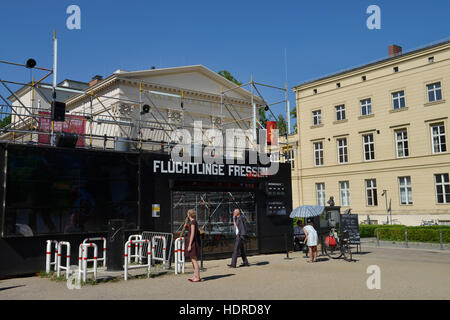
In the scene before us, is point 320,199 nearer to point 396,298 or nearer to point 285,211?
point 285,211

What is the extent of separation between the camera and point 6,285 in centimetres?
1040

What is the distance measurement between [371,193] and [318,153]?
7.23m

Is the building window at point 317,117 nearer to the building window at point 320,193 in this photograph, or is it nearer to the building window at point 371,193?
the building window at point 320,193

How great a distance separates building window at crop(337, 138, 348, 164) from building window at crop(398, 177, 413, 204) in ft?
19.2

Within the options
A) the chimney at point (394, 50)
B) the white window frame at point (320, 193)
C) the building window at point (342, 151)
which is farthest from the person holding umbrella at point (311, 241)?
the chimney at point (394, 50)

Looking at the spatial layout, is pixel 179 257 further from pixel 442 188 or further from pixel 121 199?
pixel 442 188

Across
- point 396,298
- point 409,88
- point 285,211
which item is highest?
point 409,88

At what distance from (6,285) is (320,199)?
115ft

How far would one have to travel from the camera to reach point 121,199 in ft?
45.4

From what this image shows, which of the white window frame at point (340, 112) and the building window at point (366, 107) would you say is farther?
the white window frame at point (340, 112)

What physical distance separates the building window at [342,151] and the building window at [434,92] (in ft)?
28.4

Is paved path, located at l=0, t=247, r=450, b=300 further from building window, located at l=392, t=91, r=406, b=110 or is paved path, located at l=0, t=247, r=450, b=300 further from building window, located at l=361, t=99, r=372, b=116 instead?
building window, located at l=361, t=99, r=372, b=116

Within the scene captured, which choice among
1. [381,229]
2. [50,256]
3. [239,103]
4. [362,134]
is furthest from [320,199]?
[50,256]

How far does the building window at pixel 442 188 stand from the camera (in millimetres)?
32719
